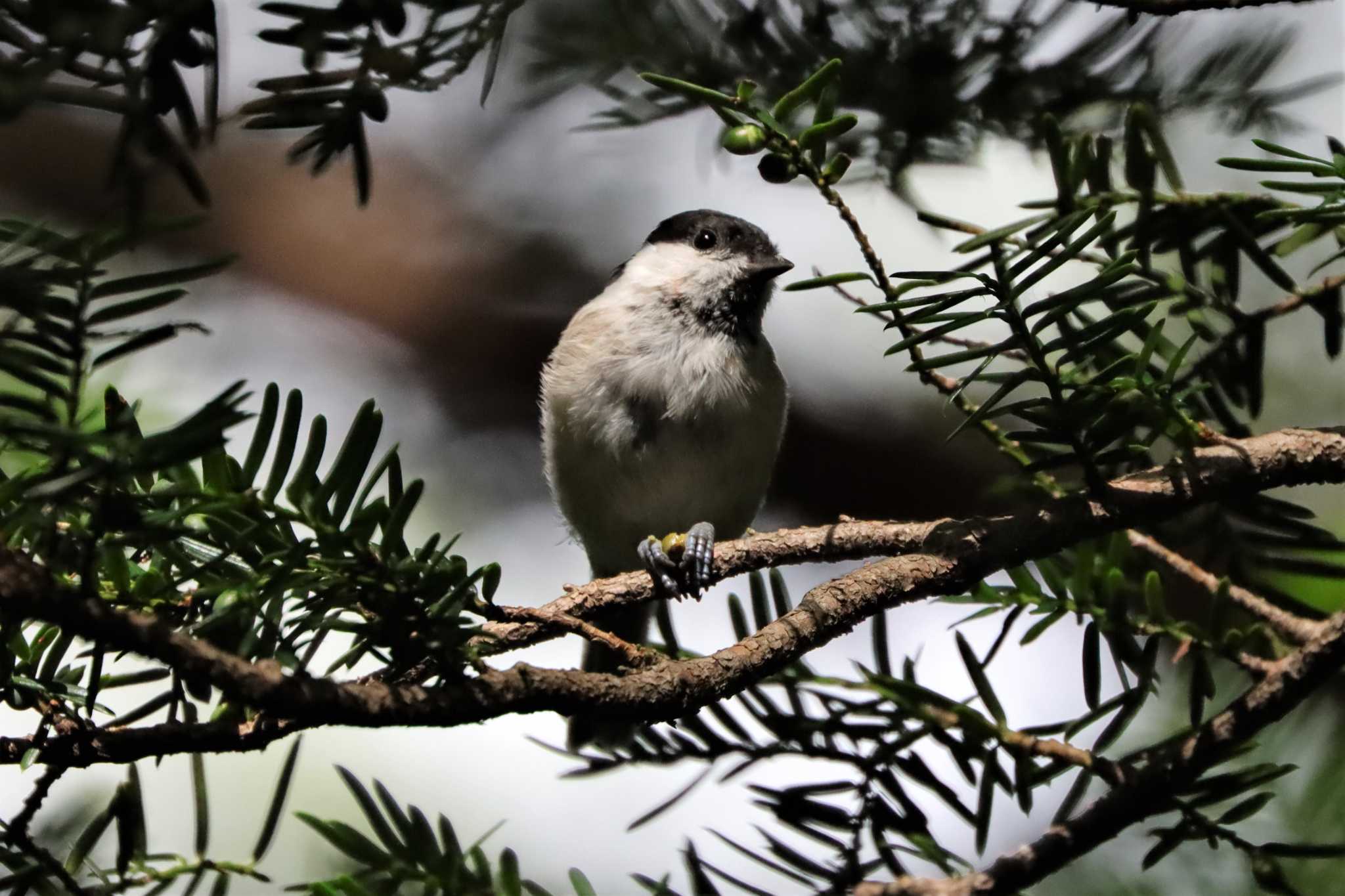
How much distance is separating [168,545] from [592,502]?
106 centimetres

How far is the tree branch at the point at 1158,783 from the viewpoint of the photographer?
0.45 metres

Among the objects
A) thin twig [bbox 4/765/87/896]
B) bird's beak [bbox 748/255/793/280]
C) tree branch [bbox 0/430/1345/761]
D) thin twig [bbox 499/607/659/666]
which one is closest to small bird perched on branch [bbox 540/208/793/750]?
bird's beak [bbox 748/255/793/280]

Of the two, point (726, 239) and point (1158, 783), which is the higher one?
point (726, 239)

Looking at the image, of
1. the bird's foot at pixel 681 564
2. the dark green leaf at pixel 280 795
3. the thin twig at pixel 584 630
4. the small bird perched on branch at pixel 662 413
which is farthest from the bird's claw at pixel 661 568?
the dark green leaf at pixel 280 795

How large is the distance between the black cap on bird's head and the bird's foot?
0.51 metres

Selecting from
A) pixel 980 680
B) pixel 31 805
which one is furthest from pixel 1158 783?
pixel 31 805

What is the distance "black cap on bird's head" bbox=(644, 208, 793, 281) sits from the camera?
5.29 ft

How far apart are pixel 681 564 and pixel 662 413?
0.39 m

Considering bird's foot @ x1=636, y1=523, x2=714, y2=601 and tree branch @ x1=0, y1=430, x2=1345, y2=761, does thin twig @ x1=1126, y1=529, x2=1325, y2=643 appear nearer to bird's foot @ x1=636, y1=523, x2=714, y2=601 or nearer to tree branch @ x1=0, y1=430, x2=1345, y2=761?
tree branch @ x1=0, y1=430, x2=1345, y2=761

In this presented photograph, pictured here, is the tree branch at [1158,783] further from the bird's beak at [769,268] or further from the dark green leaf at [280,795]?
the bird's beak at [769,268]

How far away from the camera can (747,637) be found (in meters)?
0.61

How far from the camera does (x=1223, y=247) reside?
757 mm

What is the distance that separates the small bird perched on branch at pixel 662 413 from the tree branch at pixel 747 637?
0.57 metres

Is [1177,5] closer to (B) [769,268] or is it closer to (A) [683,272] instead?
(B) [769,268]
